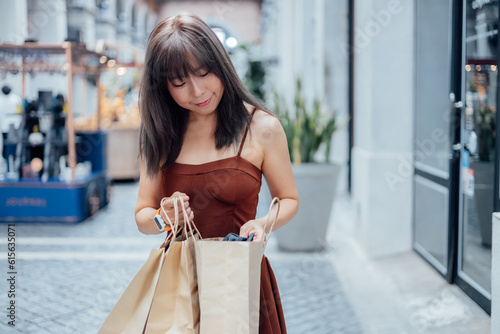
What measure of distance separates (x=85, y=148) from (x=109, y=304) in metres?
4.62

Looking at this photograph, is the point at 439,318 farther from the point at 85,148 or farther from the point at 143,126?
the point at 85,148

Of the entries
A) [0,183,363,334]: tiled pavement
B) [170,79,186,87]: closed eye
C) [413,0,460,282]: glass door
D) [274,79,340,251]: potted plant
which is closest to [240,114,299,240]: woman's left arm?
[170,79,186,87]: closed eye

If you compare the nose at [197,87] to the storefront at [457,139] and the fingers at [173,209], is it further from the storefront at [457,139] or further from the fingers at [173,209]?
the storefront at [457,139]

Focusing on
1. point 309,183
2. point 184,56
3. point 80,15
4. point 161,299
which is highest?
point 80,15

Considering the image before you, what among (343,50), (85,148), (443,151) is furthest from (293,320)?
(343,50)

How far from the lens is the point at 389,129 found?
16.0 feet

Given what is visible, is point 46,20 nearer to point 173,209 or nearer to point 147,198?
point 147,198

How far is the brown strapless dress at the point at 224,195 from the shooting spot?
1.71 meters

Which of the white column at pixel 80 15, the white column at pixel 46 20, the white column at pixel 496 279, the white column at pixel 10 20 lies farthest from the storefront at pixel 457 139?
the white column at pixel 80 15

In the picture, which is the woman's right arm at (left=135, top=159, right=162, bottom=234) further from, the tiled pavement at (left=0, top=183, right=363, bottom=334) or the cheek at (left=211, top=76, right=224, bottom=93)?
the tiled pavement at (left=0, top=183, right=363, bottom=334)

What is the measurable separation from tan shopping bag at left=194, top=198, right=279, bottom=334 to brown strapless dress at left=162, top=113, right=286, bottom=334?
282 mm

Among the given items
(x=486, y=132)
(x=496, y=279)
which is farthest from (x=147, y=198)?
(x=486, y=132)

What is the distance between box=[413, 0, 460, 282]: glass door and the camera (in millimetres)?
4105

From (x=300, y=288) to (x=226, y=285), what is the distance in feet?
9.68
